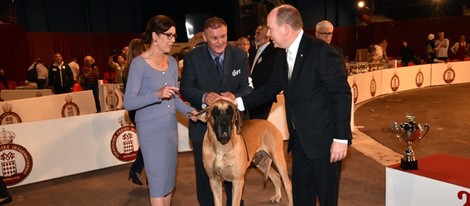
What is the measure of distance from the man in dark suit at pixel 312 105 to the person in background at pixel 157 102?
0.86 meters

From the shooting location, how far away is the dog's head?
3.25 metres

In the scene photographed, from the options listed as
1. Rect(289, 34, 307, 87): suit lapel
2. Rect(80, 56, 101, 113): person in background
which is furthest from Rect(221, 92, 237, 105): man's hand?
Rect(80, 56, 101, 113): person in background

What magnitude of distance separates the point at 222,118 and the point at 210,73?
0.62 meters

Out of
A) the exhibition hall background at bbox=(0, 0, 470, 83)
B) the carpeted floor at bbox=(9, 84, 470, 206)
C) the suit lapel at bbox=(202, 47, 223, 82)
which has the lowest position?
the carpeted floor at bbox=(9, 84, 470, 206)

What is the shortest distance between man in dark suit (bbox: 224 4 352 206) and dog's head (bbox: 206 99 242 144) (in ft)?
1.49

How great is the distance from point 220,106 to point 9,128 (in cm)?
389

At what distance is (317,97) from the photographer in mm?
2957

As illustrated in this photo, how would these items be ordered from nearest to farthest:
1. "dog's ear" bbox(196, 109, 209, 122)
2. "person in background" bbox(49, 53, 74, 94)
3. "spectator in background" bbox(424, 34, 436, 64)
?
1. "dog's ear" bbox(196, 109, 209, 122)
2. "person in background" bbox(49, 53, 74, 94)
3. "spectator in background" bbox(424, 34, 436, 64)

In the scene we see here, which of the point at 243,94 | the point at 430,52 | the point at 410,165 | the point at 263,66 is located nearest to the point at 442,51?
the point at 430,52

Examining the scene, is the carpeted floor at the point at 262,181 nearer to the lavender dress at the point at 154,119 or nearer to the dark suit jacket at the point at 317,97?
the lavender dress at the point at 154,119

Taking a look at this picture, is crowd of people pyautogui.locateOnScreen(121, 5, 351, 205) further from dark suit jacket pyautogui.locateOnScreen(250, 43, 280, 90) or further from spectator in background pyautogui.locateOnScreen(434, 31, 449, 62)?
spectator in background pyautogui.locateOnScreen(434, 31, 449, 62)

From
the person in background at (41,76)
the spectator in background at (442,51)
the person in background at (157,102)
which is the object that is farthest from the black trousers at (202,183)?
the spectator in background at (442,51)

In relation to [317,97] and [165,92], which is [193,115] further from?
[317,97]

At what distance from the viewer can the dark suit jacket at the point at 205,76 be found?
3719mm
